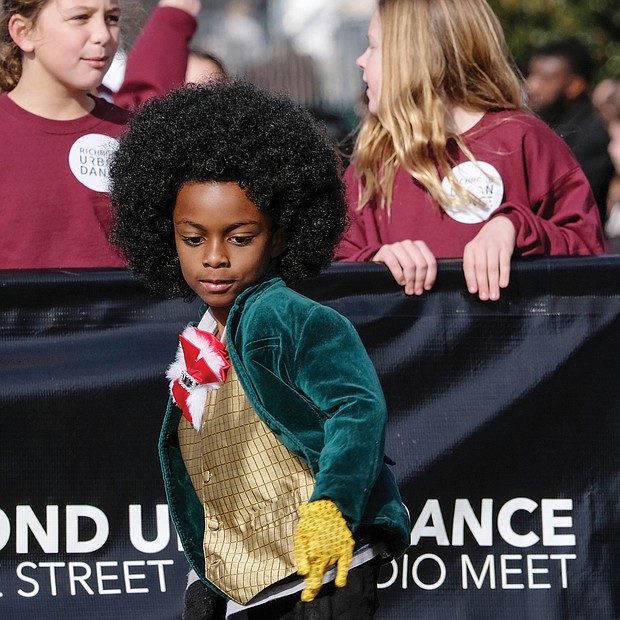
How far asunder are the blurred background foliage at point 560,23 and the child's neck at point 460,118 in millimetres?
9761

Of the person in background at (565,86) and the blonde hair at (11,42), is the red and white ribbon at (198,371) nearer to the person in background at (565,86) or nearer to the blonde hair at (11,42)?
the blonde hair at (11,42)

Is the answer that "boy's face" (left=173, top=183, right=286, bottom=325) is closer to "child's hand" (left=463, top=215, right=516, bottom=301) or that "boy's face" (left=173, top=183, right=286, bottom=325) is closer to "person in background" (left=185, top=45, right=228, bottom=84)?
"child's hand" (left=463, top=215, right=516, bottom=301)

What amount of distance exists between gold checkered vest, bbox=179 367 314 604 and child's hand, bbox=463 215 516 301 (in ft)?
3.69

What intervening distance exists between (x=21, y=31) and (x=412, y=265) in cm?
166

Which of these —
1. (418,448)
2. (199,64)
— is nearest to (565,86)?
(199,64)

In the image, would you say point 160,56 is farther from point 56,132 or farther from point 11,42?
point 56,132

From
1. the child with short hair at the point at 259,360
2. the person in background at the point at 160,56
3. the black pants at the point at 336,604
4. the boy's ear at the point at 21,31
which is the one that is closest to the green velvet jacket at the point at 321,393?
the child with short hair at the point at 259,360

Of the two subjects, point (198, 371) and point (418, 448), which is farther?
point (418, 448)

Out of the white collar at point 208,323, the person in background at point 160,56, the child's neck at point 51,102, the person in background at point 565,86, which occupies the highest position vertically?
the white collar at point 208,323

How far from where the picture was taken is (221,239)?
2.76 meters

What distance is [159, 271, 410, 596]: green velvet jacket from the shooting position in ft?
8.47

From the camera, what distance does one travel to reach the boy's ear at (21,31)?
430 centimetres

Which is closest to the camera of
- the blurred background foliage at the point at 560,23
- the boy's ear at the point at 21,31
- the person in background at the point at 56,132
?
the person in background at the point at 56,132

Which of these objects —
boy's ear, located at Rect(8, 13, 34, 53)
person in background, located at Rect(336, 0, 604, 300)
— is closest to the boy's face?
person in background, located at Rect(336, 0, 604, 300)
